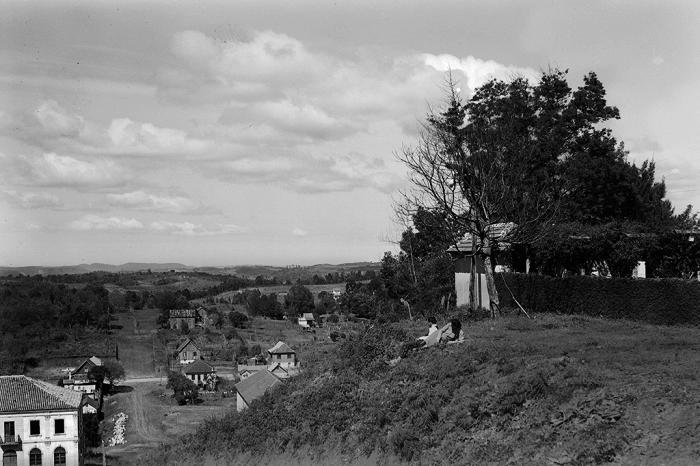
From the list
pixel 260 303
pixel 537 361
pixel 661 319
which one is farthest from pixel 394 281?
pixel 260 303

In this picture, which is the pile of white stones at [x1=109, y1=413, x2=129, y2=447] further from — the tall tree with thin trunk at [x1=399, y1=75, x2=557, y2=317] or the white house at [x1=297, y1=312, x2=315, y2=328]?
the white house at [x1=297, y1=312, x2=315, y2=328]

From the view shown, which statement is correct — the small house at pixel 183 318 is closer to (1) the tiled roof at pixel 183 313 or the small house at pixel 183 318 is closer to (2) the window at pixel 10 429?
(1) the tiled roof at pixel 183 313

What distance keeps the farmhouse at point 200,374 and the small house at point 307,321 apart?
56788 millimetres

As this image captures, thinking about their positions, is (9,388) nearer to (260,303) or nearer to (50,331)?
(50,331)

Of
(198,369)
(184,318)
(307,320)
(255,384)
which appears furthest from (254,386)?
(184,318)

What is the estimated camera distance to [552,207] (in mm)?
32750

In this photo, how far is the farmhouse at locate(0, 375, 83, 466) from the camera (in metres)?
45.3

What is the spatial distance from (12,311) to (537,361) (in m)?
123

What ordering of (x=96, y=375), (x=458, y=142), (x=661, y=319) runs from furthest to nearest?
1. (x=96, y=375)
2. (x=458, y=142)
3. (x=661, y=319)

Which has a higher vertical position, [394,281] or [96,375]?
[394,281]

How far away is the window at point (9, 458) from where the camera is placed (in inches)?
1778

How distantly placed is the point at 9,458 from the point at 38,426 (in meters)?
2.53

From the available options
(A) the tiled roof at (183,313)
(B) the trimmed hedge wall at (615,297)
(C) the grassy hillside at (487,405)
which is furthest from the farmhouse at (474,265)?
(A) the tiled roof at (183,313)

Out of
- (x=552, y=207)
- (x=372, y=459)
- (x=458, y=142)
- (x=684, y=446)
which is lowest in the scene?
(x=372, y=459)
